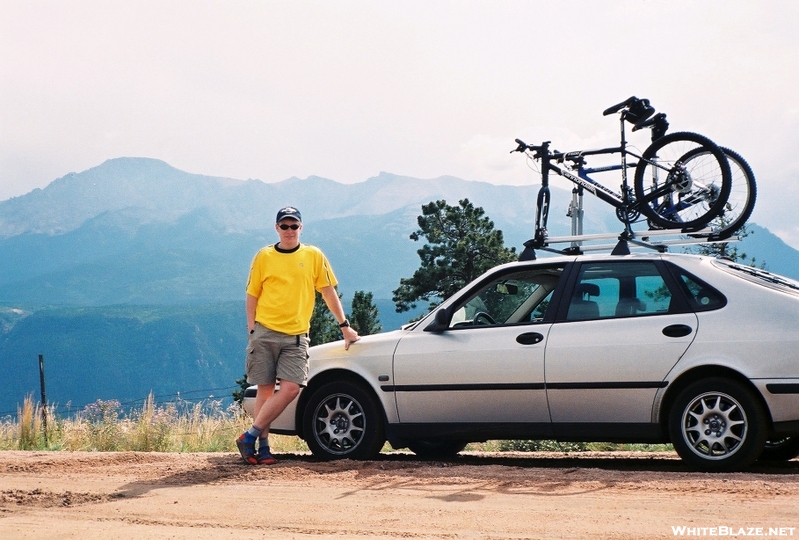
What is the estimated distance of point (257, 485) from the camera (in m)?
7.55

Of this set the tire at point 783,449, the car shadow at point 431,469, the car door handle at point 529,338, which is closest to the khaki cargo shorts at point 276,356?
the car shadow at point 431,469

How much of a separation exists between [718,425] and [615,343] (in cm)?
92

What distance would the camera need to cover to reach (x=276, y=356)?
8.77m

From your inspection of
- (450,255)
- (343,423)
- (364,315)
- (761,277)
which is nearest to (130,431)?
(343,423)

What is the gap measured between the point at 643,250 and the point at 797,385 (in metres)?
1.84

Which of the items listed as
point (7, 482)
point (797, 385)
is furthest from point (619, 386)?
point (7, 482)

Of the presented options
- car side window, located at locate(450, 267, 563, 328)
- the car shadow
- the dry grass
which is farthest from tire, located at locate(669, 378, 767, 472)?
the dry grass

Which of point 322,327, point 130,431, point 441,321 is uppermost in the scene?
point 322,327

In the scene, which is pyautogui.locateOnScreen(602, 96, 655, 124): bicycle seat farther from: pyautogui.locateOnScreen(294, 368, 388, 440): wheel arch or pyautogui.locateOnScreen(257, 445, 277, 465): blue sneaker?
pyautogui.locateOnScreen(257, 445, 277, 465): blue sneaker

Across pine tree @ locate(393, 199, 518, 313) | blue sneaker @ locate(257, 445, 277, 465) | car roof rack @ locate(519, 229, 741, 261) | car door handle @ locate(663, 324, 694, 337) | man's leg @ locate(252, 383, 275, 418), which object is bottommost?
blue sneaker @ locate(257, 445, 277, 465)

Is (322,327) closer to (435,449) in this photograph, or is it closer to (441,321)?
(435,449)

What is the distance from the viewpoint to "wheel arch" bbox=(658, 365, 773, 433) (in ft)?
23.9

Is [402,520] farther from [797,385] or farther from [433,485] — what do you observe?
[797,385]

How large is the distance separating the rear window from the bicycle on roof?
0.52 meters
